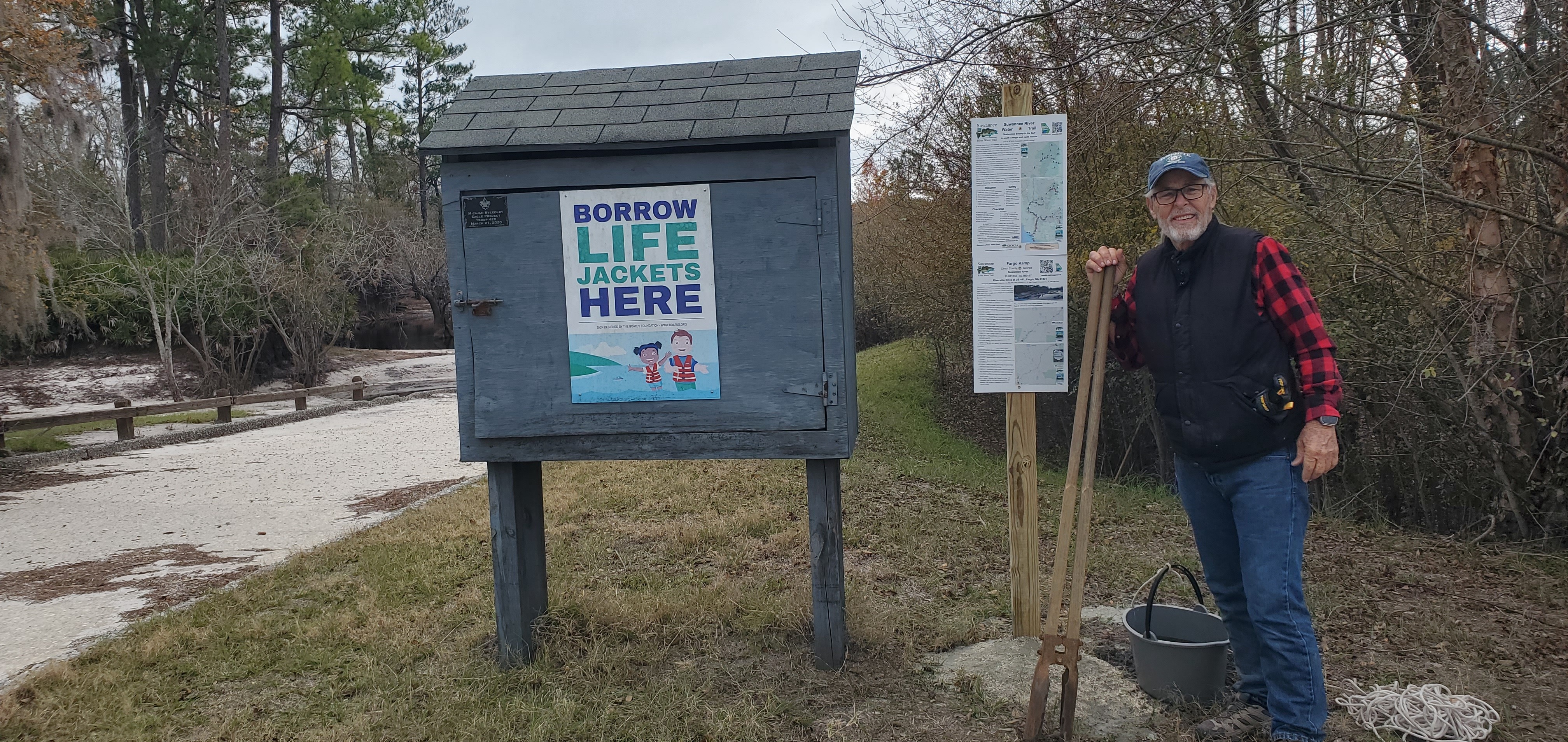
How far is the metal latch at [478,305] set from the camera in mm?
3602

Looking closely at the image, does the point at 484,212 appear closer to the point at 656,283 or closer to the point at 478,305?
the point at 478,305

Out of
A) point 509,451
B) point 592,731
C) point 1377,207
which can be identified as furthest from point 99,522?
point 1377,207

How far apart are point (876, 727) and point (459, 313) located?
86.6 inches

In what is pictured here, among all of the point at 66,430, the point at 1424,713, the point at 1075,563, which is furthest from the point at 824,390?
the point at 66,430

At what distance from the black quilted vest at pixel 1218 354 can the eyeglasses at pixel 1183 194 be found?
0.11m

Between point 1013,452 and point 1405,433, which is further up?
point 1013,452

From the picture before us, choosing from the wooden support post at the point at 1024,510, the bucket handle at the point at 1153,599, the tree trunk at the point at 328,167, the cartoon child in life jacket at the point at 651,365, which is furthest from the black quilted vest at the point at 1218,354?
the tree trunk at the point at 328,167

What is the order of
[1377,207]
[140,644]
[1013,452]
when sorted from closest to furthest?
[1013,452]
[140,644]
[1377,207]

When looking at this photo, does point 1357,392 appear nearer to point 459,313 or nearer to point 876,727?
point 876,727

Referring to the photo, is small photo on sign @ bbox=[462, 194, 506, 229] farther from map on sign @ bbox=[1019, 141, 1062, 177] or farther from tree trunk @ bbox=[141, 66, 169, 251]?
tree trunk @ bbox=[141, 66, 169, 251]

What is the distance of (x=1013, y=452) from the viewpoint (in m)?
3.98

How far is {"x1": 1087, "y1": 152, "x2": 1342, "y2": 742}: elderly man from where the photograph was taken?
2777 millimetres

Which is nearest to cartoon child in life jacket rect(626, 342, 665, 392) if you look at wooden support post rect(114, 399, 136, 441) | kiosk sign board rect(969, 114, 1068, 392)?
kiosk sign board rect(969, 114, 1068, 392)

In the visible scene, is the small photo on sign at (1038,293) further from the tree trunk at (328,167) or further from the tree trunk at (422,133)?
the tree trunk at (422,133)
